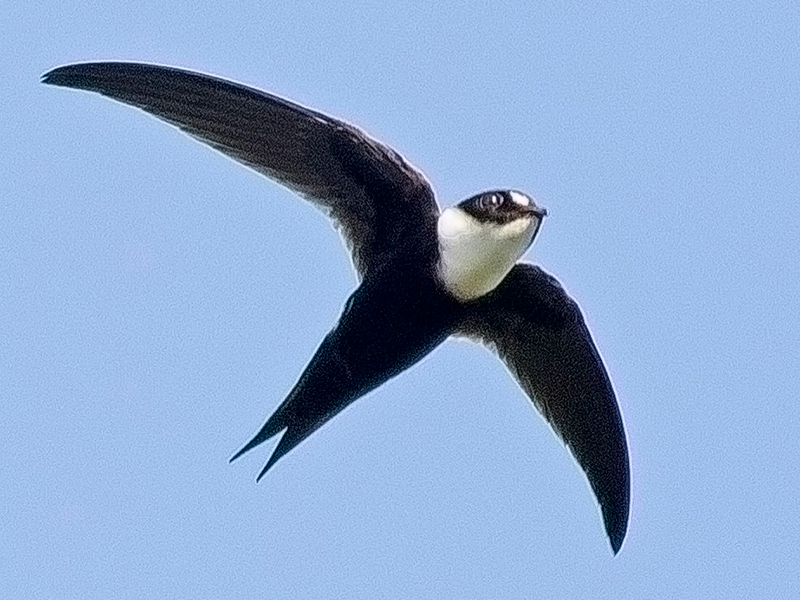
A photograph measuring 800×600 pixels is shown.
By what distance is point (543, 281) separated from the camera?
14.0 metres

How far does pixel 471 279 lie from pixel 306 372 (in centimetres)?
68

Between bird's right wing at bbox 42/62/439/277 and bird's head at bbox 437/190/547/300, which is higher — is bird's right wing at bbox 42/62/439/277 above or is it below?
above

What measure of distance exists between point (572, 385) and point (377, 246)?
1.00m

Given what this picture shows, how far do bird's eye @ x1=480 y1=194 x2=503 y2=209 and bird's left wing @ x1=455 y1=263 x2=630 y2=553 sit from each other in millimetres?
770

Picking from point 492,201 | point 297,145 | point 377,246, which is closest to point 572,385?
point 377,246

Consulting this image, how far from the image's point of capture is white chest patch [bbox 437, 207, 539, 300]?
13.4m

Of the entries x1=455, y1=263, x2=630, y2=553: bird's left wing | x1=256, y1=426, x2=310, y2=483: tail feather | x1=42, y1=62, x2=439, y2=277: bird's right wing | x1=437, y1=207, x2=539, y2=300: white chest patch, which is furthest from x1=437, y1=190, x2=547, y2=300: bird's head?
x1=256, y1=426, x2=310, y2=483: tail feather

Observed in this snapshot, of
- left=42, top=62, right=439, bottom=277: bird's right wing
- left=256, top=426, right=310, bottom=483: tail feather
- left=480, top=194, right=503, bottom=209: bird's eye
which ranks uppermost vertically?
left=42, top=62, right=439, bottom=277: bird's right wing

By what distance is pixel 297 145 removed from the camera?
13938 millimetres

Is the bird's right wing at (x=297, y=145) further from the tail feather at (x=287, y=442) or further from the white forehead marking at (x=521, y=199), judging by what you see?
the tail feather at (x=287, y=442)

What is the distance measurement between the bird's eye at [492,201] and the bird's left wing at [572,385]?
0.77 meters

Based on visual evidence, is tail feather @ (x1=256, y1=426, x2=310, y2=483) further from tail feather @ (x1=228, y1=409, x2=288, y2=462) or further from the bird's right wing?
the bird's right wing

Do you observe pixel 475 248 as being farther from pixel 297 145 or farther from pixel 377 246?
pixel 297 145

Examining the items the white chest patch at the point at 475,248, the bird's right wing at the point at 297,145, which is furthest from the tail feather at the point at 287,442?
the white chest patch at the point at 475,248
